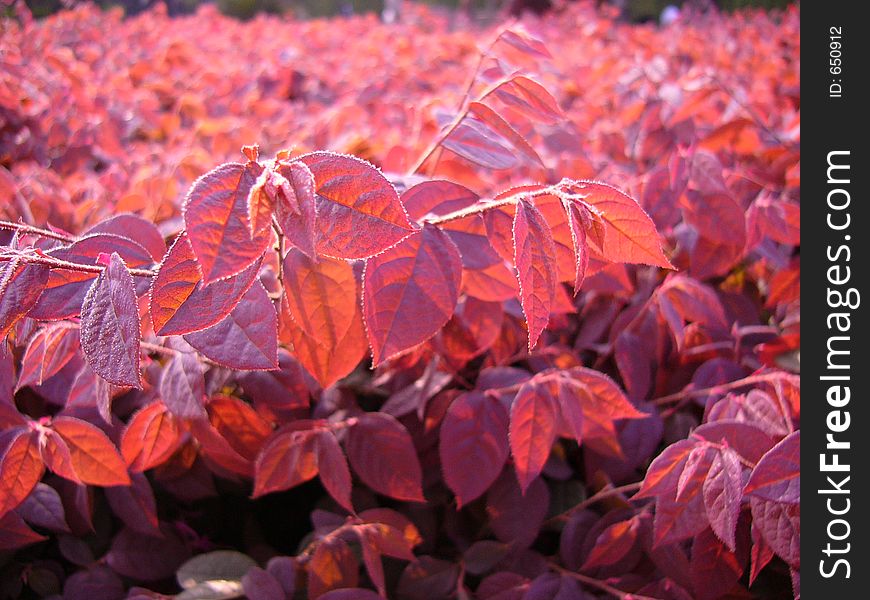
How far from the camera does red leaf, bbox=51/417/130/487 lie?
0.93 meters

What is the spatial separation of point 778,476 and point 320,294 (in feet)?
1.86

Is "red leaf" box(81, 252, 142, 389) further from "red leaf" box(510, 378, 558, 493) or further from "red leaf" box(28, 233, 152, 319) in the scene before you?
"red leaf" box(510, 378, 558, 493)

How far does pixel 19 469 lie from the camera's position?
0.89 m

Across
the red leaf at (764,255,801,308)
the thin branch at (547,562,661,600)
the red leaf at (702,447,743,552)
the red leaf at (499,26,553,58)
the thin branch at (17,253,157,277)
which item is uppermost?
the red leaf at (499,26,553,58)

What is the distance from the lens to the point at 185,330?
63 centimetres

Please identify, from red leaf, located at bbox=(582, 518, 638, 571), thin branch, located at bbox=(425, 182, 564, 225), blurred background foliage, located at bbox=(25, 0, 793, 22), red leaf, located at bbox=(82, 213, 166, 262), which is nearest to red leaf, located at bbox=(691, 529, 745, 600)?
red leaf, located at bbox=(582, 518, 638, 571)

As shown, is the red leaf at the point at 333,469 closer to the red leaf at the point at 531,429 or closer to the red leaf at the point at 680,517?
the red leaf at the point at 531,429

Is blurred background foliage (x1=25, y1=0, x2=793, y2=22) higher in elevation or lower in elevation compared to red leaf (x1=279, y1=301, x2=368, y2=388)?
higher

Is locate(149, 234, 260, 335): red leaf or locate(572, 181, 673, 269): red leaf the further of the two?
locate(572, 181, 673, 269): red leaf

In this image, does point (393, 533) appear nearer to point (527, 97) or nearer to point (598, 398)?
point (598, 398)

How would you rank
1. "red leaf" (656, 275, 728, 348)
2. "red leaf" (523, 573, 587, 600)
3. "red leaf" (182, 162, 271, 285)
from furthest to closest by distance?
"red leaf" (656, 275, 728, 348) → "red leaf" (523, 573, 587, 600) → "red leaf" (182, 162, 271, 285)

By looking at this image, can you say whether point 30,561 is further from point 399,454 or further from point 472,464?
point 472,464
